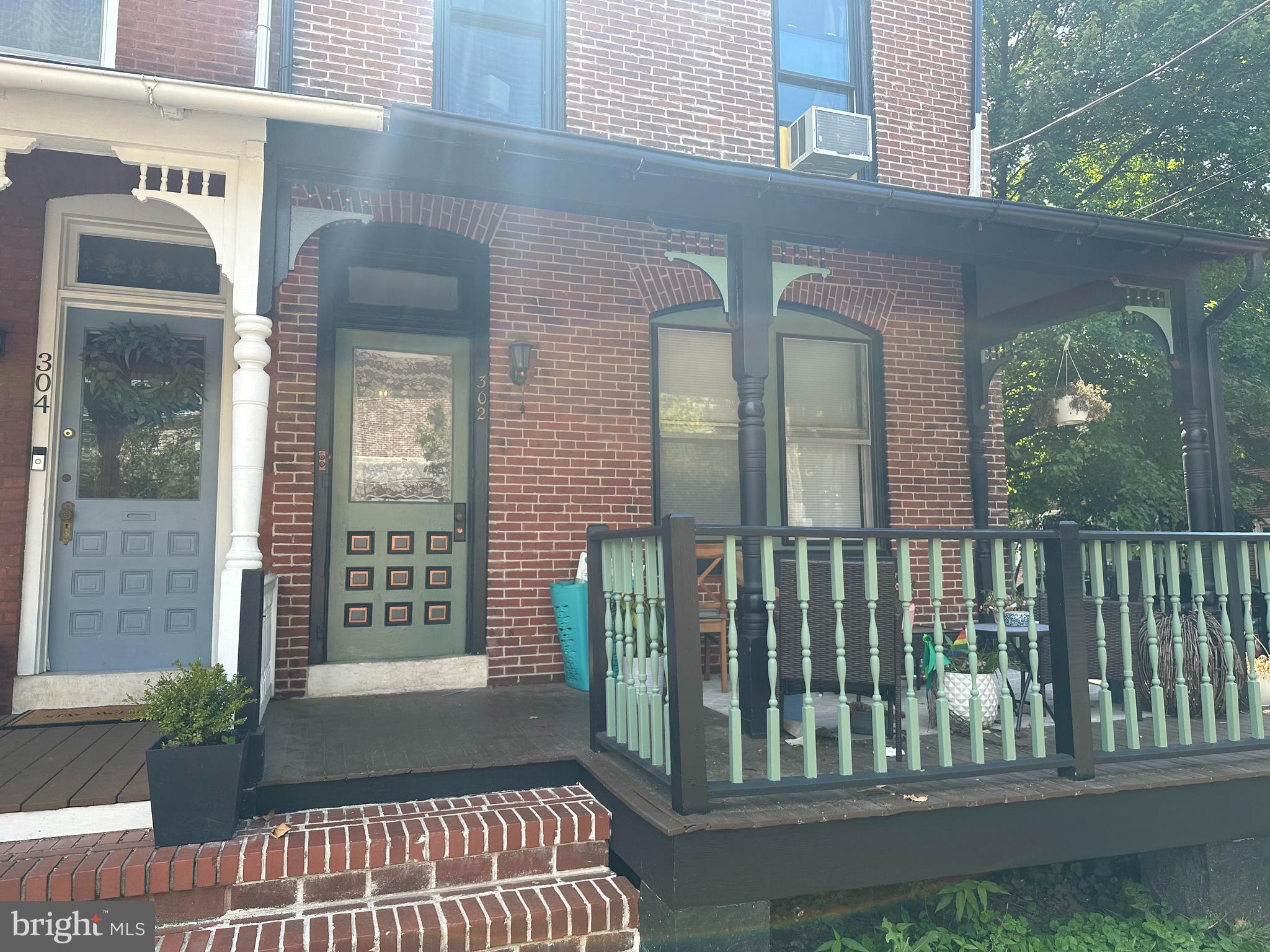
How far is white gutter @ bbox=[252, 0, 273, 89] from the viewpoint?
474 centimetres

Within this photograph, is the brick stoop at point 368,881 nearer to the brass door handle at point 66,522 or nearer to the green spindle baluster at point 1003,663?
the green spindle baluster at point 1003,663

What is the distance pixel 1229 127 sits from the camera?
41.1ft

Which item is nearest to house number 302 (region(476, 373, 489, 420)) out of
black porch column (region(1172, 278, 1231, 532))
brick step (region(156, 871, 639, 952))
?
brick step (region(156, 871, 639, 952))

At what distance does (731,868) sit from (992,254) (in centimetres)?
Answer: 372

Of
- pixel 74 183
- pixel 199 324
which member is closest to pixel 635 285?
pixel 199 324

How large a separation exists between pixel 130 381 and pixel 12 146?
151 centimetres

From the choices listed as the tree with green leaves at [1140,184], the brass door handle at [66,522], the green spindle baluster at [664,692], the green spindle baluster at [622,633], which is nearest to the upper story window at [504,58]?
the brass door handle at [66,522]

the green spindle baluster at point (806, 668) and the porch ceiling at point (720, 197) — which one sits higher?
the porch ceiling at point (720, 197)

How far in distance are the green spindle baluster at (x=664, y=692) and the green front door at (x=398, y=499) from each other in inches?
96.0

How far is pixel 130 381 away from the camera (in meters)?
4.62

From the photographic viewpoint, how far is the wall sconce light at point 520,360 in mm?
5164

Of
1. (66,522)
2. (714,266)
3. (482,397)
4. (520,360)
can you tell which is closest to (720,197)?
(714,266)

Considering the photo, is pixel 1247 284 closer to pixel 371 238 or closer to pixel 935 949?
pixel 935 949

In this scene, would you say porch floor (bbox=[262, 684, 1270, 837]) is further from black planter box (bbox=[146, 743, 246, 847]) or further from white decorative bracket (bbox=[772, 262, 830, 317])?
white decorative bracket (bbox=[772, 262, 830, 317])
